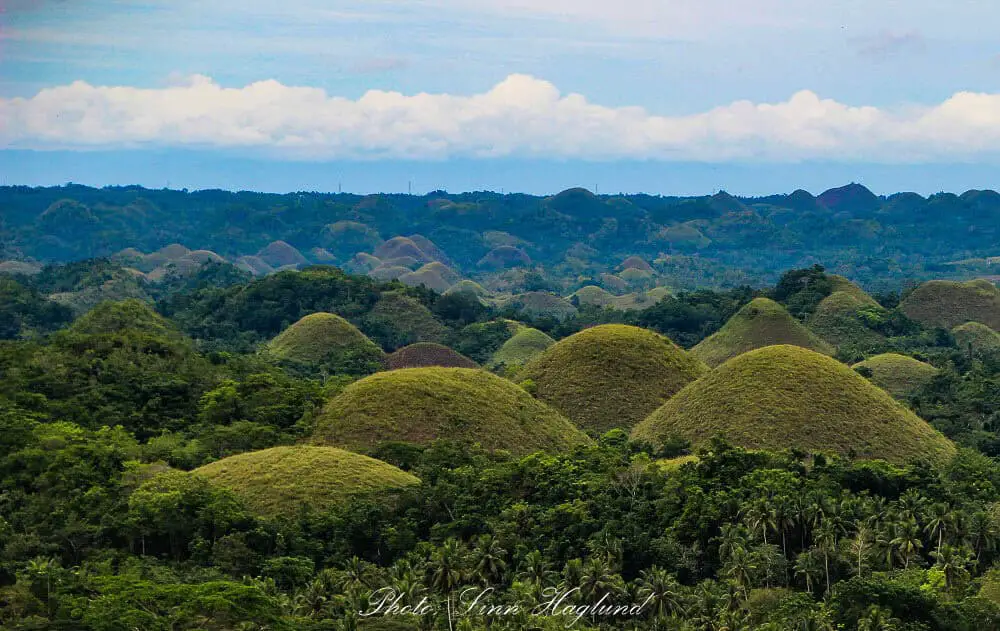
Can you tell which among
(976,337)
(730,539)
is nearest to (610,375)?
(730,539)

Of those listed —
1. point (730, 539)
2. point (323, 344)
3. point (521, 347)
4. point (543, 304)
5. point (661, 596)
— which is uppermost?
point (730, 539)

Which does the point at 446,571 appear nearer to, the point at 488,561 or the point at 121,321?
the point at 488,561

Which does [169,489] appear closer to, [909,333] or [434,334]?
[434,334]

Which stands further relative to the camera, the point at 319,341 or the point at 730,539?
→ the point at 319,341

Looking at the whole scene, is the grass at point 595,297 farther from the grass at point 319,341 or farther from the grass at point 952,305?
the grass at point 319,341

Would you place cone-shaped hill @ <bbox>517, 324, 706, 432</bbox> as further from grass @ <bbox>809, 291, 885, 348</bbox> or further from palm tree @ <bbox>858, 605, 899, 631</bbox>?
grass @ <bbox>809, 291, 885, 348</bbox>

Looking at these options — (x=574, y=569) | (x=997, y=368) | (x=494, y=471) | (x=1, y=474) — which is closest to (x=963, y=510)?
(x=574, y=569)

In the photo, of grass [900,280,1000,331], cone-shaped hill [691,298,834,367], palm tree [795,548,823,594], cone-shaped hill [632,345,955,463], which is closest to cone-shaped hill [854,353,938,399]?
cone-shaped hill [691,298,834,367]
